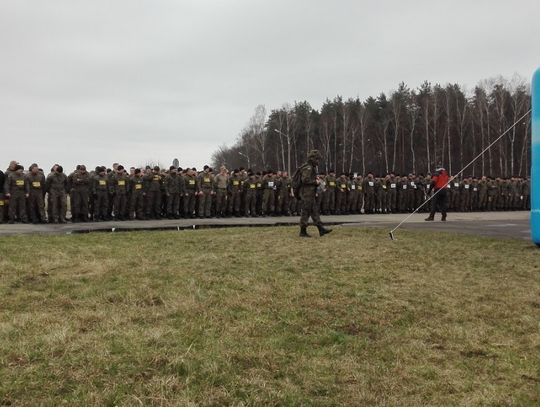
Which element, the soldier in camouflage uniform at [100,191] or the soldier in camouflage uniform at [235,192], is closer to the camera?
the soldier in camouflage uniform at [100,191]

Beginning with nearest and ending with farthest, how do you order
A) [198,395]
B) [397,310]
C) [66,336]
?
[198,395], [66,336], [397,310]

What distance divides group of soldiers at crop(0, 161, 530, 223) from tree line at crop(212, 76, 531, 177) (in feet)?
90.3

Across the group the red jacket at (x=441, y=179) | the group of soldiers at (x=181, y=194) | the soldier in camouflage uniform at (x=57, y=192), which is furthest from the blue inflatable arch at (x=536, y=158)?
the soldier in camouflage uniform at (x=57, y=192)

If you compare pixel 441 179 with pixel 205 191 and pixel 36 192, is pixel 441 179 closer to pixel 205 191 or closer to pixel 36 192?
pixel 205 191

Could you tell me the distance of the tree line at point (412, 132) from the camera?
5506 cm

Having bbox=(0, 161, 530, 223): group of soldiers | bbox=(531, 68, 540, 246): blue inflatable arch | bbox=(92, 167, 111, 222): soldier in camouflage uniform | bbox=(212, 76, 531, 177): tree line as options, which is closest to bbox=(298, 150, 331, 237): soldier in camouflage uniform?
bbox=(0, 161, 530, 223): group of soldiers

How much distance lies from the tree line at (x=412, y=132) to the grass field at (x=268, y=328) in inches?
1817

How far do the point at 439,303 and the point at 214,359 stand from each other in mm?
3171

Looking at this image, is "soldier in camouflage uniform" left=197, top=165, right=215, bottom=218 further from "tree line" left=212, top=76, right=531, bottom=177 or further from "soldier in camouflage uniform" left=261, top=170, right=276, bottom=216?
"tree line" left=212, top=76, right=531, bottom=177

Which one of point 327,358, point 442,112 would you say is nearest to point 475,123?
point 442,112

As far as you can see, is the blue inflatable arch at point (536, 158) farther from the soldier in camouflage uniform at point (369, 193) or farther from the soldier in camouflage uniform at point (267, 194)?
the soldier in camouflage uniform at point (369, 193)

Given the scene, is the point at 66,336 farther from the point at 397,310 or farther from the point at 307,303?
the point at 397,310

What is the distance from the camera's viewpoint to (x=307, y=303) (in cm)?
605

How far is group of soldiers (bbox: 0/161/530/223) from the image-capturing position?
55.3 ft
